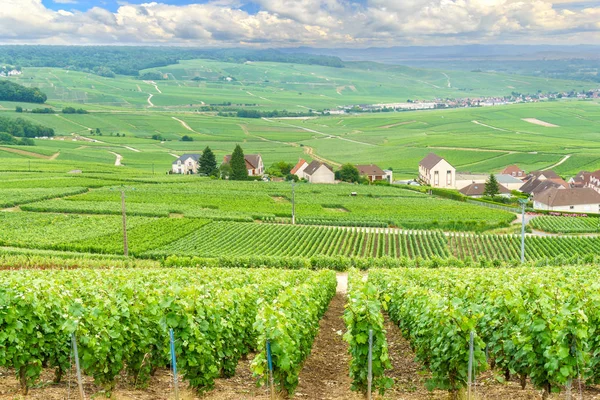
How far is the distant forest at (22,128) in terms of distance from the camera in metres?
151

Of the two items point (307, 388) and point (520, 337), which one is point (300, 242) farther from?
point (520, 337)

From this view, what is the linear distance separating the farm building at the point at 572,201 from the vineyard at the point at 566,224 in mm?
10136

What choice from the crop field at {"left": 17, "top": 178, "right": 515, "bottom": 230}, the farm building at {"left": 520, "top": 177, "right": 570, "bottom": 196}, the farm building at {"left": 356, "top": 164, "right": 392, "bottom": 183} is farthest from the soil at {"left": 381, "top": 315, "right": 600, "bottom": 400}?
the farm building at {"left": 356, "top": 164, "right": 392, "bottom": 183}

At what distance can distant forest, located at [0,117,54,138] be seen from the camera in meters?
151

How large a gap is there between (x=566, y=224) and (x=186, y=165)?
75046mm

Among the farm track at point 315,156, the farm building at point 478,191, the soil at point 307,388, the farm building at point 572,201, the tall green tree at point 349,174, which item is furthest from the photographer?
the farm track at point 315,156

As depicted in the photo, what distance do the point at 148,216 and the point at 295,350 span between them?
52623mm

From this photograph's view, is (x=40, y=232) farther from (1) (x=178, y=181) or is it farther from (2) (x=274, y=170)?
(2) (x=274, y=170)

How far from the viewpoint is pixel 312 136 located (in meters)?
191

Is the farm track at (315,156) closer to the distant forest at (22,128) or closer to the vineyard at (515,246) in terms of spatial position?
the distant forest at (22,128)

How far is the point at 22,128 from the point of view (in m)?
154

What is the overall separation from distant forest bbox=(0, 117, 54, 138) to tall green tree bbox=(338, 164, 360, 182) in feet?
289

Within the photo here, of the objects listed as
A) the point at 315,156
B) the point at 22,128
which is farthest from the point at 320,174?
the point at 22,128

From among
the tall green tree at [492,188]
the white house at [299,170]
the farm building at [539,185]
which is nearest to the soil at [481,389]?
the tall green tree at [492,188]
